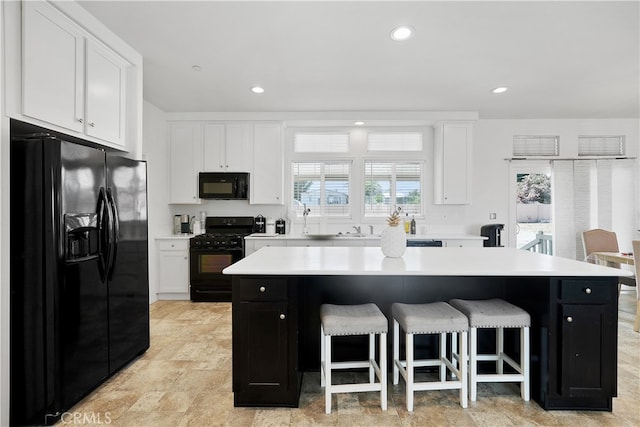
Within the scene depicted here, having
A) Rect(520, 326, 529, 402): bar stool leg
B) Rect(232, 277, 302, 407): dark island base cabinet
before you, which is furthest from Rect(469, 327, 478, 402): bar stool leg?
Rect(232, 277, 302, 407): dark island base cabinet

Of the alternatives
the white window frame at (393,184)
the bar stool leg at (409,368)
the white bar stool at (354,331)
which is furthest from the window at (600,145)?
the white bar stool at (354,331)

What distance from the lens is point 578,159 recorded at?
4969mm

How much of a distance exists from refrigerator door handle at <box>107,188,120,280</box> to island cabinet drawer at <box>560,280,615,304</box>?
2939mm

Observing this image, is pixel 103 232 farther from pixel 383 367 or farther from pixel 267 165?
pixel 267 165

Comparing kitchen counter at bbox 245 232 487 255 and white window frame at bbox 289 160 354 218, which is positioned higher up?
white window frame at bbox 289 160 354 218

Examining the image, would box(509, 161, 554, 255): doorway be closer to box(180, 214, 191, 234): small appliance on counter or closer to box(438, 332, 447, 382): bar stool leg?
box(438, 332, 447, 382): bar stool leg

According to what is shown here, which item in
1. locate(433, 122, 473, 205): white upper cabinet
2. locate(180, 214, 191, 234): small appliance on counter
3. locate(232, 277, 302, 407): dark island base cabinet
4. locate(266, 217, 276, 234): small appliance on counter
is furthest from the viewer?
locate(266, 217, 276, 234): small appliance on counter

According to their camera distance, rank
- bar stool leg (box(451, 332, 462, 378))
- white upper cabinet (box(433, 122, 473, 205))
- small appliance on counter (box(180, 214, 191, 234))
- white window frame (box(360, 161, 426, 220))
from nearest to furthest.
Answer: bar stool leg (box(451, 332, 462, 378))
white upper cabinet (box(433, 122, 473, 205))
small appliance on counter (box(180, 214, 191, 234))
white window frame (box(360, 161, 426, 220))

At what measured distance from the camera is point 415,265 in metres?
2.08

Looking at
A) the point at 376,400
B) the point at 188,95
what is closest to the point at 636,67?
the point at 376,400

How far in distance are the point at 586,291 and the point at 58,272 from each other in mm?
3088

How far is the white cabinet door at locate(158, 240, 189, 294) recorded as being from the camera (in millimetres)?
4488

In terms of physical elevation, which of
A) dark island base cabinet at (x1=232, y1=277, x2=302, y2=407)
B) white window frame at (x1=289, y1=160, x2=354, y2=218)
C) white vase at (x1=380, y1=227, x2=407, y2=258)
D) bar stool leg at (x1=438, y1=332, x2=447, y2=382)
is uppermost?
white window frame at (x1=289, y1=160, x2=354, y2=218)

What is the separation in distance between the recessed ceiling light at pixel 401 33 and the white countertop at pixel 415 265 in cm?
175
